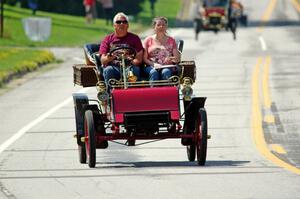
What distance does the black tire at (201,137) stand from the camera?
15.7m

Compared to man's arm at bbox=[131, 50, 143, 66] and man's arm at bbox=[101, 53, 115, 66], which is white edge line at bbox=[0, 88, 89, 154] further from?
man's arm at bbox=[131, 50, 143, 66]

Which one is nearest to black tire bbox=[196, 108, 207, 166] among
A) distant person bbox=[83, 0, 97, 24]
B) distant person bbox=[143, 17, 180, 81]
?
distant person bbox=[143, 17, 180, 81]

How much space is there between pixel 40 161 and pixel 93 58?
5.65 ft

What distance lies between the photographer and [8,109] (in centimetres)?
2538

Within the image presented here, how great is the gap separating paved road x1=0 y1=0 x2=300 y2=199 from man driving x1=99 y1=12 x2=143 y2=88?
1197 millimetres

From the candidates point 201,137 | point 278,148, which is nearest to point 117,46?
point 201,137

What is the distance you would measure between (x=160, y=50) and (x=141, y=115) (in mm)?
1680

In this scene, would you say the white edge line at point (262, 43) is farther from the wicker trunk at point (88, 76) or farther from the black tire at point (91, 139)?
the black tire at point (91, 139)

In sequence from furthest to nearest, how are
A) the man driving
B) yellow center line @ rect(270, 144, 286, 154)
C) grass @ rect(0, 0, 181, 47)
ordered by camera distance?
1. grass @ rect(0, 0, 181, 47)
2. yellow center line @ rect(270, 144, 286, 154)
3. the man driving

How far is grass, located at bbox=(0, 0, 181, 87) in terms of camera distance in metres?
36.2

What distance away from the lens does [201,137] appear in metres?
15.8

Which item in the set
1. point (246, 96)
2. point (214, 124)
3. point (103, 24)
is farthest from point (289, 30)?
point (214, 124)

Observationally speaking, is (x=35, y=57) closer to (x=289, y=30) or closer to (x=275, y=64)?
(x=275, y=64)

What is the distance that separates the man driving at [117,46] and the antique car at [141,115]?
171mm
